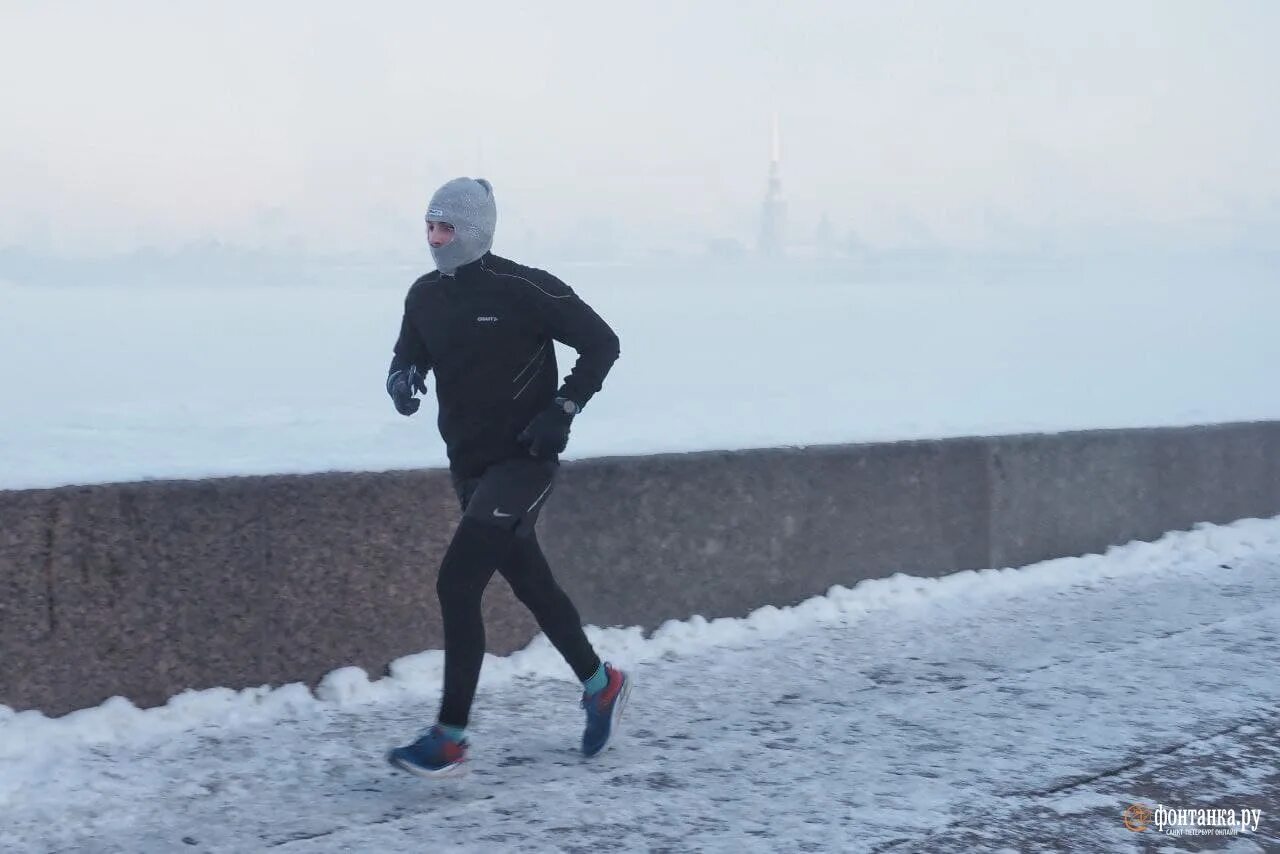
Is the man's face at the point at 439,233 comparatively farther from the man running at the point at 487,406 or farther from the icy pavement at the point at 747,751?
the icy pavement at the point at 747,751

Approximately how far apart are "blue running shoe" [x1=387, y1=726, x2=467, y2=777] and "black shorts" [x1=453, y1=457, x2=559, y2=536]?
0.65m

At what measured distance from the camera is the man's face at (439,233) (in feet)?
15.1

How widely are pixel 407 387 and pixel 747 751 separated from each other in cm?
157

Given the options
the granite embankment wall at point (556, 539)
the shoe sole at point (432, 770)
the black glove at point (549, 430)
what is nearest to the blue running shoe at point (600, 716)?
the shoe sole at point (432, 770)

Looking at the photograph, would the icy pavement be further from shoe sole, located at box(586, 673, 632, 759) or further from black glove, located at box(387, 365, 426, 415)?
black glove, located at box(387, 365, 426, 415)

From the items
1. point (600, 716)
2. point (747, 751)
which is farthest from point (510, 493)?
point (747, 751)

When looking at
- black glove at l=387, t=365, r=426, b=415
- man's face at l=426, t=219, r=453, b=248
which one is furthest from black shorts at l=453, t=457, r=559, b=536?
man's face at l=426, t=219, r=453, b=248

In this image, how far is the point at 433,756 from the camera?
177 inches

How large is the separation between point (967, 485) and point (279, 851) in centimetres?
466

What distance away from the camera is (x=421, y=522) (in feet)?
19.0

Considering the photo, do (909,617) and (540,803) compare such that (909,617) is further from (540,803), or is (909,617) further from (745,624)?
(540,803)

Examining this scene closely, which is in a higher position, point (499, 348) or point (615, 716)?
point (499, 348)

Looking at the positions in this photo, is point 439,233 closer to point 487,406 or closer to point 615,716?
point 487,406

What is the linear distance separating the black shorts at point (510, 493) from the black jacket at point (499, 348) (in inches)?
1.8
